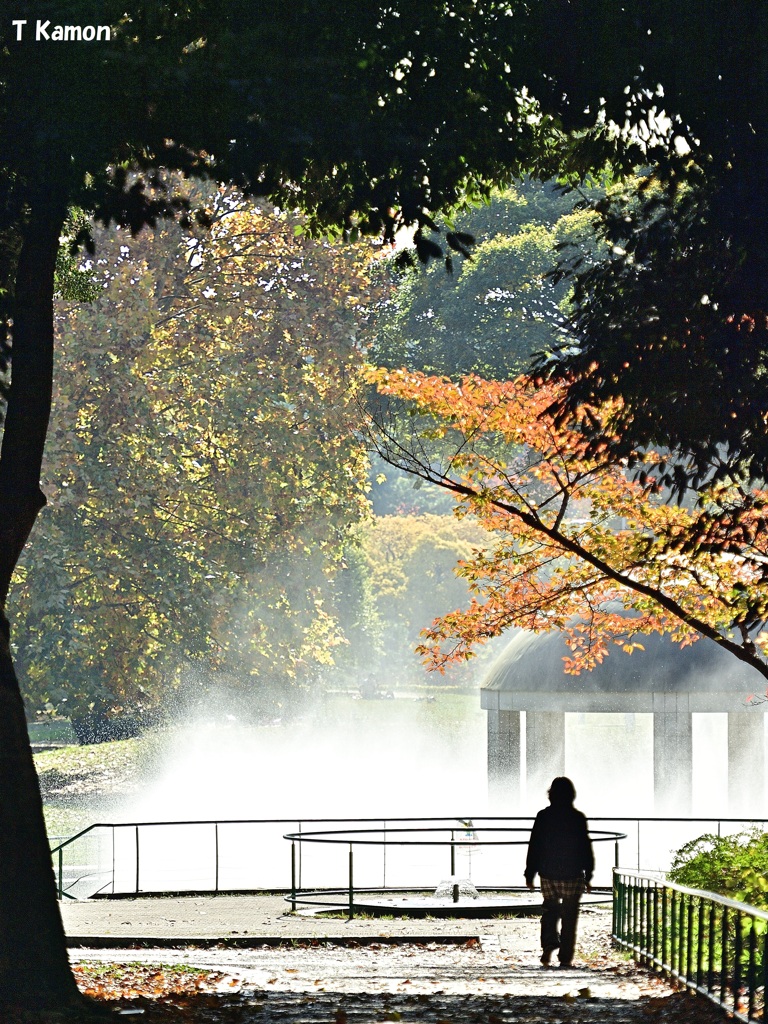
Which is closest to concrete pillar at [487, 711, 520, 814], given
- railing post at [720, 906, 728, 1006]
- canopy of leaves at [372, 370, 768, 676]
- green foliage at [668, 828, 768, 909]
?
canopy of leaves at [372, 370, 768, 676]

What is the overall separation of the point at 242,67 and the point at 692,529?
18.0 feet

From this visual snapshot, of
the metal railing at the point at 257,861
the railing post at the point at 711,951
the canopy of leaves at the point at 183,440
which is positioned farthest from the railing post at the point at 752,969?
the canopy of leaves at the point at 183,440

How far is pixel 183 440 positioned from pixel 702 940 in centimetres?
3183

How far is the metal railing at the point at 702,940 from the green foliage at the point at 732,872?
1.09 ft

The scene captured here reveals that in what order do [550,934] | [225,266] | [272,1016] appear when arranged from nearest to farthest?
[272,1016]
[550,934]
[225,266]

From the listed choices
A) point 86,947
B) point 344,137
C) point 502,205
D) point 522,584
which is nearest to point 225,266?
point 502,205

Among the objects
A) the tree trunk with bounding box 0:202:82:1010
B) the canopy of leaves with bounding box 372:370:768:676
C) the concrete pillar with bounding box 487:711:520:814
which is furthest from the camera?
the concrete pillar with bounding box 487:711:520:814

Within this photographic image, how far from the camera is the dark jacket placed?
489 inches

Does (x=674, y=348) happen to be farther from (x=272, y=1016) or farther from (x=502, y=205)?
(x=502, y=205)

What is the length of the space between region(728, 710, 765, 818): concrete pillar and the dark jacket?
17.7 meters

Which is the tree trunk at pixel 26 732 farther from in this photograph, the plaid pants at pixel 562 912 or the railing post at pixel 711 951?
the plaid pants at pixel 562 912

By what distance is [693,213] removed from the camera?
11.6m

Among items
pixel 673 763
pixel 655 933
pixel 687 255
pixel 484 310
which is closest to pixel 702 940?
pixel 655 933

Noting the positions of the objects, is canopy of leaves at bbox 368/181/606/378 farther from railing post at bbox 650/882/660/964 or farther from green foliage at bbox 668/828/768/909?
railing post at bbox 650/882/660/964
